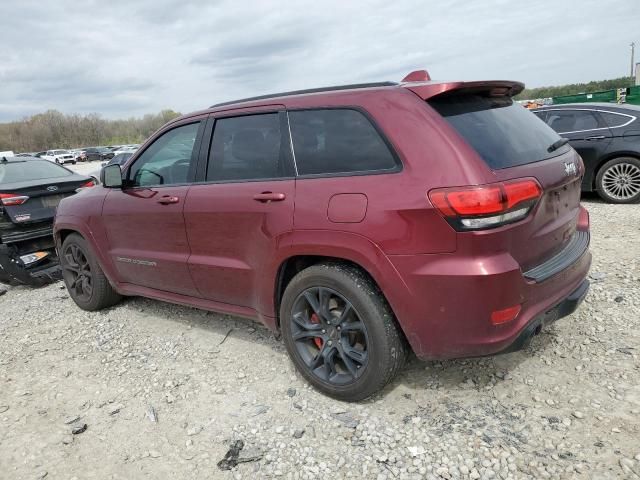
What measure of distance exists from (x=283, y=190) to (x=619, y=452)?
2.16 meters

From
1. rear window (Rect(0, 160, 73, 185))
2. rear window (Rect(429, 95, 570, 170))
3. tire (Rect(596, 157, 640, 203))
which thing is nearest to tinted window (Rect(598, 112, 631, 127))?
tire (Rect(596, 157, 640, 203))

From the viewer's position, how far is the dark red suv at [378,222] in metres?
2.31

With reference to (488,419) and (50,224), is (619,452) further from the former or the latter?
(50,224)

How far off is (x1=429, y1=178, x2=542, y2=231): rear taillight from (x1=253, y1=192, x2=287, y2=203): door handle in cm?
94

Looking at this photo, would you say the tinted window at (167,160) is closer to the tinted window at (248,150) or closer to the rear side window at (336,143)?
the tinted window at (248,150)

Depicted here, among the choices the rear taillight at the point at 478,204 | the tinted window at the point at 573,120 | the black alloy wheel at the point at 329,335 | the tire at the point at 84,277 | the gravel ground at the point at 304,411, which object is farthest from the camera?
the tinted window at the point at 573,120

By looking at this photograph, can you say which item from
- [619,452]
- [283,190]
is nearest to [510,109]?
[283,190]

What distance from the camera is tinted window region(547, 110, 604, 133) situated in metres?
7.66

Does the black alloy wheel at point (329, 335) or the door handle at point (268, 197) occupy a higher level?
the door handle at point (268, 197)

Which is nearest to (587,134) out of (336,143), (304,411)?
(336,143)

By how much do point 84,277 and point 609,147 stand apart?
7402 mm

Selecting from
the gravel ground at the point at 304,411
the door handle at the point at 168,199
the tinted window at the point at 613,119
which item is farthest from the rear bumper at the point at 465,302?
the tinted window at the point at 613,119

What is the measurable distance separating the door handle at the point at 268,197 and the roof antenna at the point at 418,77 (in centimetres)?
102

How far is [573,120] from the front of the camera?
787 cm
